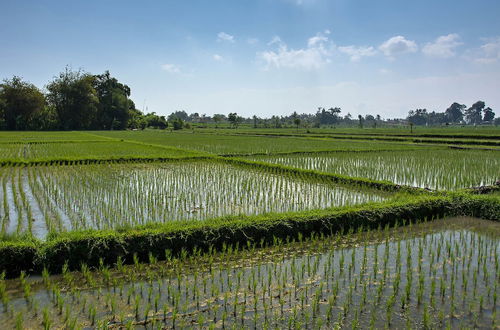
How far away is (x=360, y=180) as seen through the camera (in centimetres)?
1086

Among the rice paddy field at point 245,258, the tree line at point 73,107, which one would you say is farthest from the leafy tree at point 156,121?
the rice paddy field at point 245,258

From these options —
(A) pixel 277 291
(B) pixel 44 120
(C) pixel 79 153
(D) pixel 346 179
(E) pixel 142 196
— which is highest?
(B) pixel 44 120

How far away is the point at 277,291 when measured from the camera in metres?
4.42

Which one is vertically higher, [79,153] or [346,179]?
[79,153]

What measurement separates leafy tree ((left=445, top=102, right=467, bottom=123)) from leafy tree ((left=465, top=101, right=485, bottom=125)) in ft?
6.82

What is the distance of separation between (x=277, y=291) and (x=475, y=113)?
133751mm

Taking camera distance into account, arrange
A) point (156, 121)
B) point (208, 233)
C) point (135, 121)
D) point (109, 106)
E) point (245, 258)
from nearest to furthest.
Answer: point (245, 258)
point (208, 233)
point (109, 106)
point (135, 121)
point (156, 121)

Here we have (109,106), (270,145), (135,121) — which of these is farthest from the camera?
(135,121)

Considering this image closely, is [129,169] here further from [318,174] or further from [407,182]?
[407,182]

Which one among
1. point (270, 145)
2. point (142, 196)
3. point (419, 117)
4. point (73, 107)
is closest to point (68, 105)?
point (73, 107)

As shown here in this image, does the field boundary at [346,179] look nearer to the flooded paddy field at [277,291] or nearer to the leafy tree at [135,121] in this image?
the flooded paddy field at [277,291]

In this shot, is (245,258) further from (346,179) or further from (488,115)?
(488,115)

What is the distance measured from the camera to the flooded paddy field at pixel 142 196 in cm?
719

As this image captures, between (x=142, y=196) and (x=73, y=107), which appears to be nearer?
(x=142, y=196)
